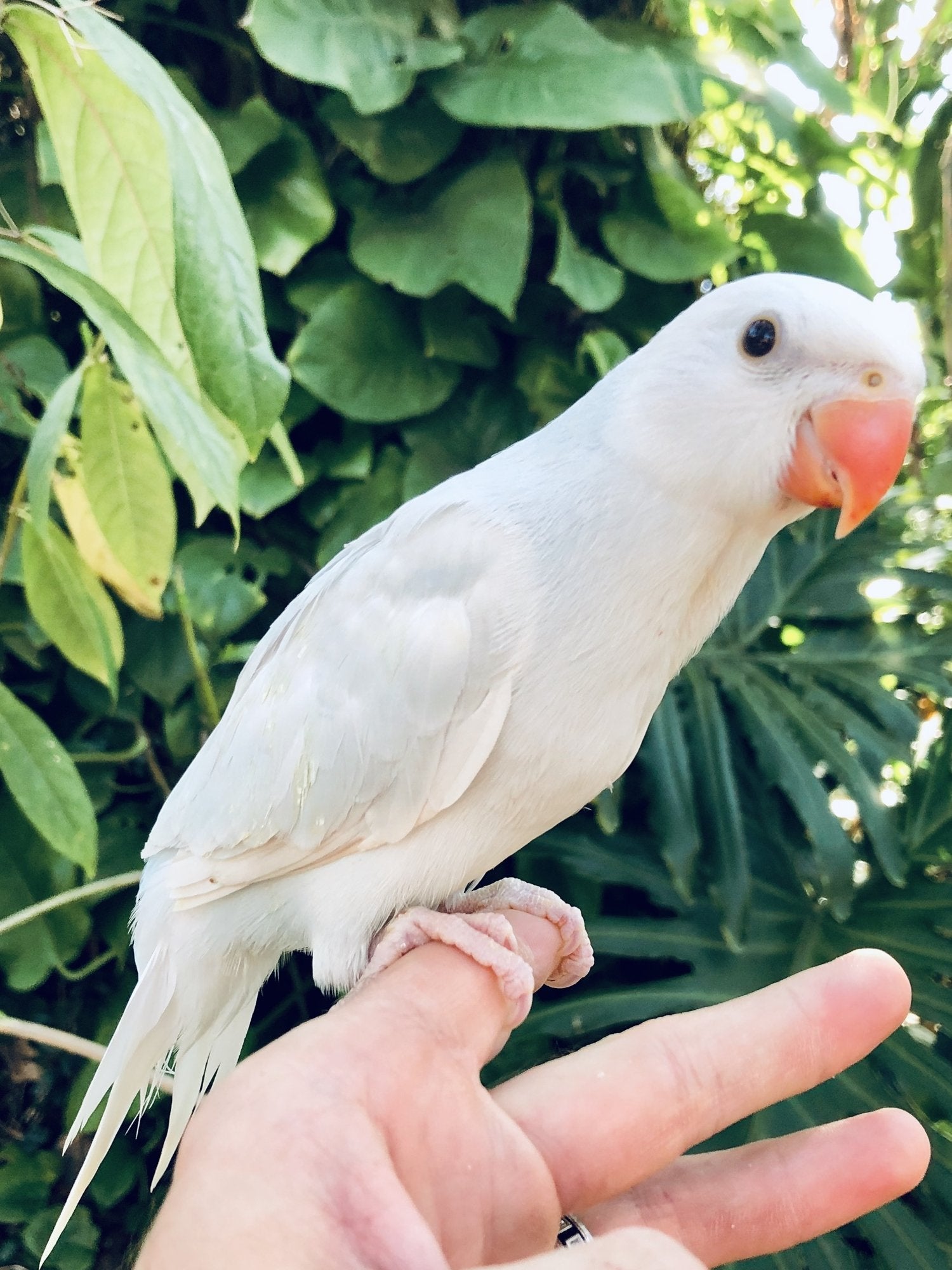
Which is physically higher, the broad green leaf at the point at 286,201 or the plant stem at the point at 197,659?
the broad green leaf at the point at 286,201

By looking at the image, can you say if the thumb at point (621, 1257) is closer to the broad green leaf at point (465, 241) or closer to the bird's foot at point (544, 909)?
the bird's foot at point (544, 909)

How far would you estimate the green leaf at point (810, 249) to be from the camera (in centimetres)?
144

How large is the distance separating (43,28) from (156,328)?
21 cm

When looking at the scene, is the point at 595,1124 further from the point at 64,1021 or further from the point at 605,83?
the point at 605,83

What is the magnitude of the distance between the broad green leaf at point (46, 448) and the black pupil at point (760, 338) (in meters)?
0.63

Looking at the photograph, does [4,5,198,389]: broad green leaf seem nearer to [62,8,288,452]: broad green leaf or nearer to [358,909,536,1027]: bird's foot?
[62,8,288,452]: broad green leaf

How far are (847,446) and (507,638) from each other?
0.96ft

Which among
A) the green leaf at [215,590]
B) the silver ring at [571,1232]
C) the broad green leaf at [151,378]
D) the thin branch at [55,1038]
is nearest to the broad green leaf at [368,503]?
the green leaf at [215,590]

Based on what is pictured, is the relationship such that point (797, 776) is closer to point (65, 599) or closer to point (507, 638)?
point (507, 638)

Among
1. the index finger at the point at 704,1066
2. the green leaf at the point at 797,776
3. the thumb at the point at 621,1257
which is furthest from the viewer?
the green leaf at the point at 797,776

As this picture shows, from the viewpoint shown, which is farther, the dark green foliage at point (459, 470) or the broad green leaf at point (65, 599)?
the dark green foliage at point (459, 470)

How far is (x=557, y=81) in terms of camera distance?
47.8 inches

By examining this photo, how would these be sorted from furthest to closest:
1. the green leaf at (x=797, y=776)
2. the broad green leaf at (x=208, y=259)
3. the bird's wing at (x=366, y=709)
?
the green leaf at (x=797, y=776), the bird's wing at (x=366, y=709), the broad green leaf at (x=208, y=259)

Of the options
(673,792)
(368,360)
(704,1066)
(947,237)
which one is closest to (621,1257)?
(704,1066)
